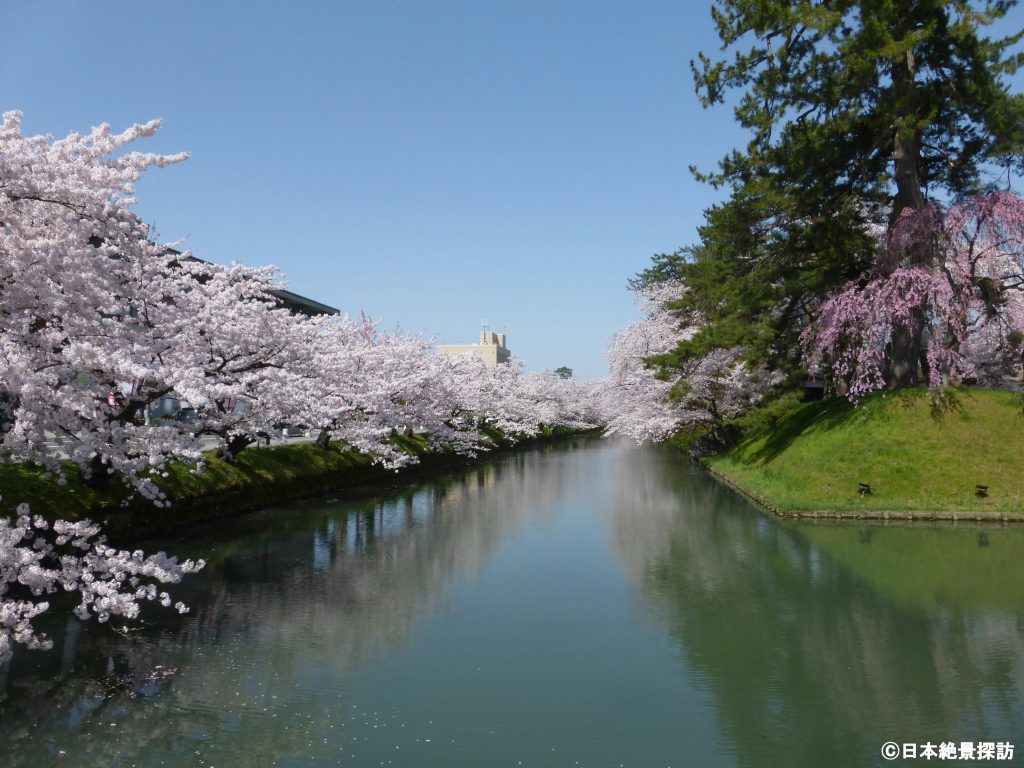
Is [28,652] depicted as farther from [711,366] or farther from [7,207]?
[711,366]

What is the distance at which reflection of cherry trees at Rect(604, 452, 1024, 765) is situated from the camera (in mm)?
8148

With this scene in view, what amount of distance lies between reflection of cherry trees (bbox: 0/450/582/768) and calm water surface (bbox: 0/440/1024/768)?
40mm

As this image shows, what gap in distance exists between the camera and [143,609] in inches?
501

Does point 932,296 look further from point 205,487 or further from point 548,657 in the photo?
point 205,487

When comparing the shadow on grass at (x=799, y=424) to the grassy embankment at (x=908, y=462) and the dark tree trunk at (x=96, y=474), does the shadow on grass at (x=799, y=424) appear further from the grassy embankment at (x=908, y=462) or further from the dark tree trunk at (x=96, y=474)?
the dark tree trunk at (x=96, y=474)

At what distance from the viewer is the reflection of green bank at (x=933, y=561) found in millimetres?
13227

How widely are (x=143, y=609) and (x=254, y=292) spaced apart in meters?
8.75

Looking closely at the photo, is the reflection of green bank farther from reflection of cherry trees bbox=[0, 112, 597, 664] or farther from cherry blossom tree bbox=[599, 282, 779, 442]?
reflection of cherry trees bbox=[0, 112, 597, 664]

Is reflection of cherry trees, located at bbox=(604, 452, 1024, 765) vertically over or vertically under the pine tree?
under

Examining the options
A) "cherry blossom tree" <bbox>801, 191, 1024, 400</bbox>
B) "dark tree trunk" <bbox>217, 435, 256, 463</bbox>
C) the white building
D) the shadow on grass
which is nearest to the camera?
"dark tree trunk" <bbox>217, 435, 256, 463</bbox>

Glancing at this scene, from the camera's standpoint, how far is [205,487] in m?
20.7

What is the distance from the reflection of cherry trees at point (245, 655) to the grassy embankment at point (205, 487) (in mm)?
2015

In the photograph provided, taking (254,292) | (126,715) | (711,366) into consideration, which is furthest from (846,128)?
(126,715)

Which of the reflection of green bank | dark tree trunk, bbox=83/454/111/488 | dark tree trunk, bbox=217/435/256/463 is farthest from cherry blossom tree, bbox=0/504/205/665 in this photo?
dark tree trunk, bbox=217/435/256/463
